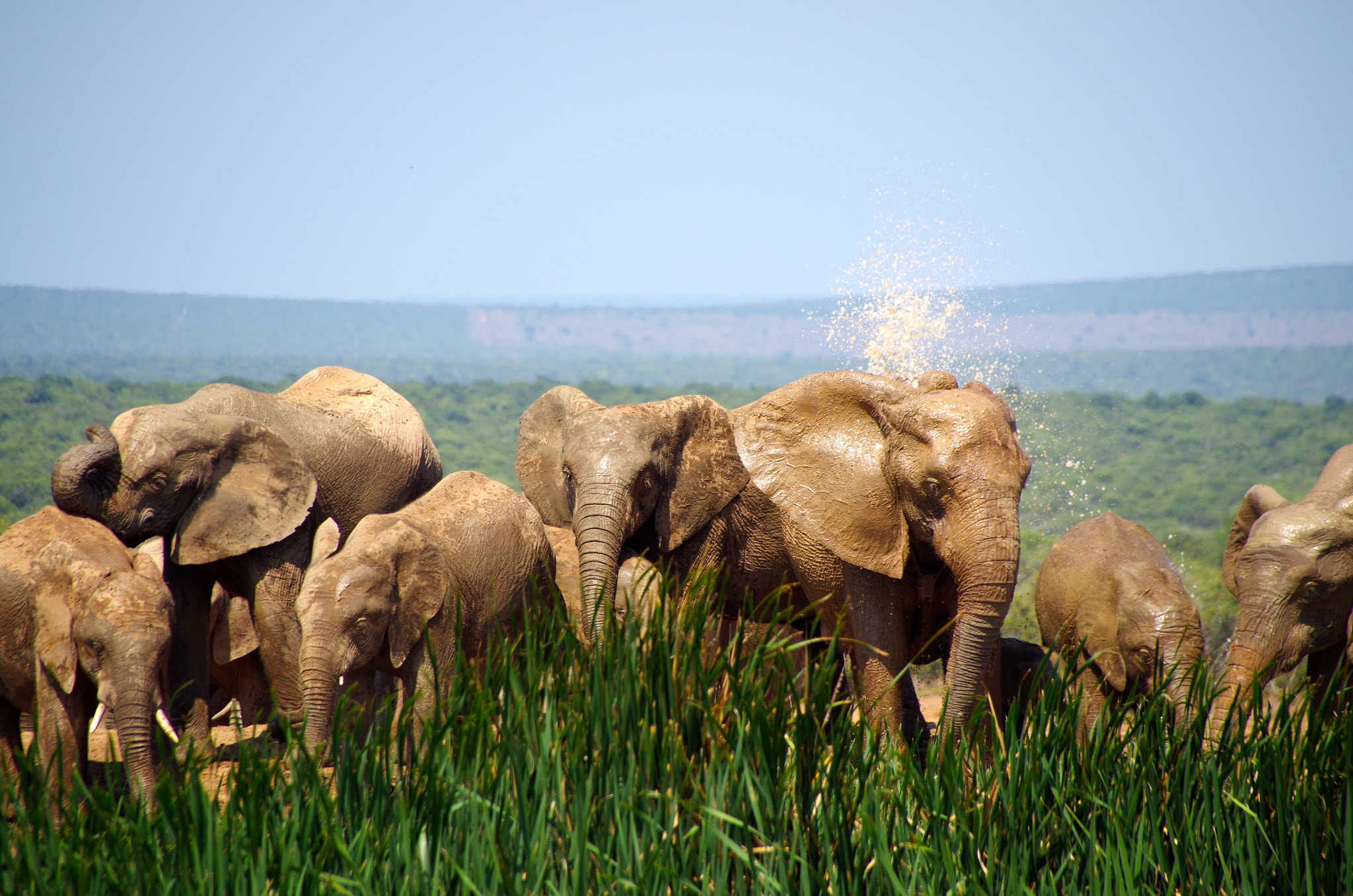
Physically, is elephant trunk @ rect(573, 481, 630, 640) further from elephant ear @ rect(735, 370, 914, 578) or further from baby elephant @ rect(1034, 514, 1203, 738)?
baby elephant @ rect(1034, 514, 1203, 738)

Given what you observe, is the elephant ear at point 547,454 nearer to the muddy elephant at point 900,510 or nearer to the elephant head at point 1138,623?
the muddy elephant at point 900,510

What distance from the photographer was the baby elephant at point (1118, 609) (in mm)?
5902

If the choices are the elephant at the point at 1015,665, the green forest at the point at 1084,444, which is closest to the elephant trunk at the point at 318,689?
the elephant at the point at 1015,665

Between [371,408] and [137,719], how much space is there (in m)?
2.98

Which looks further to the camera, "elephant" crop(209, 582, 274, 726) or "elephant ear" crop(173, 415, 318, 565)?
"elephant" crop(209, 582, 274, 726)

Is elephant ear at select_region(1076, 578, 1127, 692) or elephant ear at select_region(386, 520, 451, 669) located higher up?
elephant ear at select_region(386, 520, 451, 669)

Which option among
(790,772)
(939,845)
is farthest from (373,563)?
(939,845)

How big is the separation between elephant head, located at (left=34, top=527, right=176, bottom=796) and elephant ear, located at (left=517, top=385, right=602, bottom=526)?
2.48 meters

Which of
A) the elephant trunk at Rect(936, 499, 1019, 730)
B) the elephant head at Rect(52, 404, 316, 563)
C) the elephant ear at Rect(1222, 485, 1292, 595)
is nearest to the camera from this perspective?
the elephant trunk at Rect(936, 499, 1019, 730)

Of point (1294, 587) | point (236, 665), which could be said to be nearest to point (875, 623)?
point (1294, 587)

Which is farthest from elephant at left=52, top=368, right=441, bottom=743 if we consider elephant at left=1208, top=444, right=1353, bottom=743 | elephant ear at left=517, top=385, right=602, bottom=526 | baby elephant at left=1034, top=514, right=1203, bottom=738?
elephant at left=1208, top=444, right=1353, bottom=743

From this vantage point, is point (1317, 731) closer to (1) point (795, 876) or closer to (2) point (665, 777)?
(1) point (795, 876)

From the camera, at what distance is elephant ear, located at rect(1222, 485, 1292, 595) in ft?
21.6

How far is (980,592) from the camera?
15.8ft
